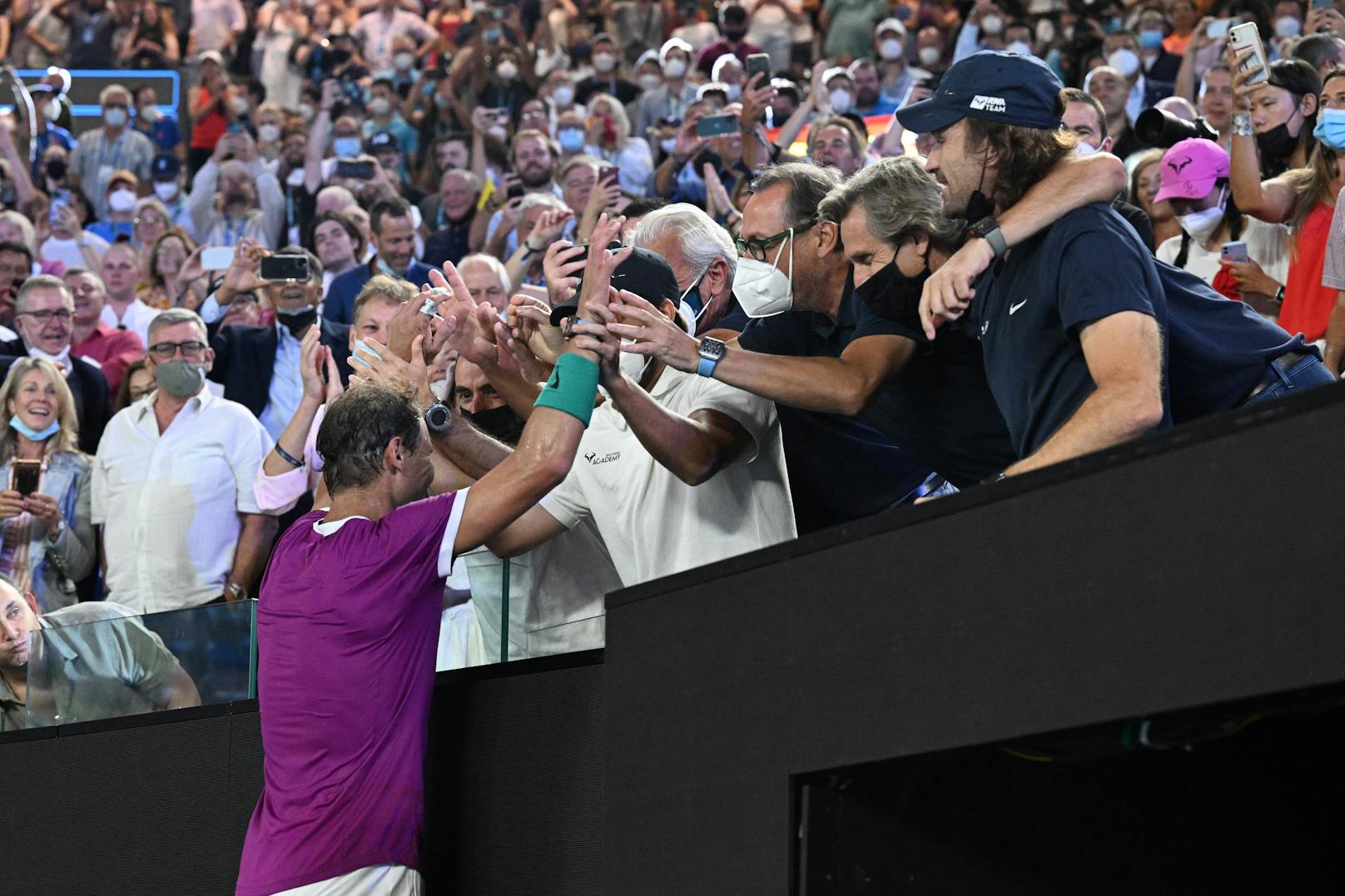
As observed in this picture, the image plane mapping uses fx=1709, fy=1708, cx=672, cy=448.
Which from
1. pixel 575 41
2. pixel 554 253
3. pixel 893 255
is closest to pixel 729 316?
pixel 554 253

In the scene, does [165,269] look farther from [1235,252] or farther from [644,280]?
[644,280]

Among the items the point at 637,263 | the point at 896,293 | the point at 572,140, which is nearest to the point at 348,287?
the point at 572,140

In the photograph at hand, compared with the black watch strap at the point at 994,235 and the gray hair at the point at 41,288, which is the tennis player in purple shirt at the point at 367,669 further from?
the gray hair at the point at 41,288

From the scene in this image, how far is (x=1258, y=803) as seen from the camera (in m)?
2.85

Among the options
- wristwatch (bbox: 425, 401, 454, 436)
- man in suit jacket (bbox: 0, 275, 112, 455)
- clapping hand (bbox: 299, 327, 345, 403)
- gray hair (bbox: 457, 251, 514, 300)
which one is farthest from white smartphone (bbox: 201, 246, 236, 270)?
wristwatch (bbox: 425, 401, 454, 436)

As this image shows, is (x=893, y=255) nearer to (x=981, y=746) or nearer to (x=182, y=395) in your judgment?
(x=981, y=746)

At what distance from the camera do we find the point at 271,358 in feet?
24.4

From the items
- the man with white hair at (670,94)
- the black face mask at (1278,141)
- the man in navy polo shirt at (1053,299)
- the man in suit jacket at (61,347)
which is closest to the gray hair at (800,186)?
the man in navy polo shirt at (1053,299)

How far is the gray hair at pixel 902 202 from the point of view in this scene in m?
3.71

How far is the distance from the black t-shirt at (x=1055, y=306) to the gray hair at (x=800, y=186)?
99cm

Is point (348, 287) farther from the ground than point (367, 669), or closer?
farther from the ground

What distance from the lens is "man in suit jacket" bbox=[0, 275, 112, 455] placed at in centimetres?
765

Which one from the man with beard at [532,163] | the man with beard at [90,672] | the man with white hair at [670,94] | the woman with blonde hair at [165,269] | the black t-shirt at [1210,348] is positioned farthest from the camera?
the man with white hair at [670,94]

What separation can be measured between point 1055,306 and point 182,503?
14.8 ft
